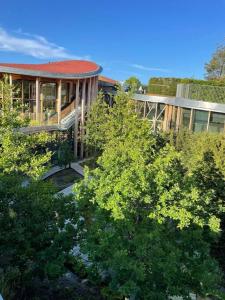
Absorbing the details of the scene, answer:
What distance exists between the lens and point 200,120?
20047 mm

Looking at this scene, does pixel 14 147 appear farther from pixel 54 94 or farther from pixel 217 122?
pixel 54 94

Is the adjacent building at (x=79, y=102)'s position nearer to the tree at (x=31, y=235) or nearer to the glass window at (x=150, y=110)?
the glass window at (x=150, y=110)

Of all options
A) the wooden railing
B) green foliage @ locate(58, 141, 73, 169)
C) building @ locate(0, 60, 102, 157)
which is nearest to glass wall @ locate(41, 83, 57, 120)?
building @ locate(0, 60, 102, 157)

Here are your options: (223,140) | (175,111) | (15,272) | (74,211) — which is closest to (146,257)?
(74,211)

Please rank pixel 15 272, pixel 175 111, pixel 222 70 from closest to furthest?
pixel 15 272
pixel 175 111
pixel 222 70

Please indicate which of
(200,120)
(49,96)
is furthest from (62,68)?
(200,120)

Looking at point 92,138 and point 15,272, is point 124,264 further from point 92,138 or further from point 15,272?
point 92,138

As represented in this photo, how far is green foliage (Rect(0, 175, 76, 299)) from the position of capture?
7.47 meters

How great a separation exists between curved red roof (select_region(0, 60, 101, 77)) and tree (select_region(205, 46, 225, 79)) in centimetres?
1684

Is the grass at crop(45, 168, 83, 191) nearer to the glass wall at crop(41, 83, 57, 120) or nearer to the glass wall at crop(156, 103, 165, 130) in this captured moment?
the glass wall at crop(41, 83, 57, 120)

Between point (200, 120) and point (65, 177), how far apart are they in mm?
10384

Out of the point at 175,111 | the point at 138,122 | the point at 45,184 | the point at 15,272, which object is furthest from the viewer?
the point at 175,111

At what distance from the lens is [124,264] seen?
6539 millimetres

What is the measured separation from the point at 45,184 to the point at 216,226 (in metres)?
5.00
